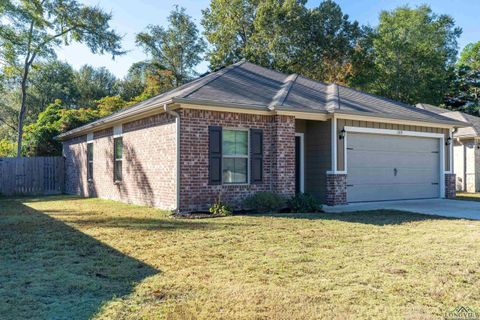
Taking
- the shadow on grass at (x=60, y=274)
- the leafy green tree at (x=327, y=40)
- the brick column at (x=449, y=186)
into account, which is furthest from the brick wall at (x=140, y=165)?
the leafy green tree at (x=327, y=40)

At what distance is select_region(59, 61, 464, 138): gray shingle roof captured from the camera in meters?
10.3

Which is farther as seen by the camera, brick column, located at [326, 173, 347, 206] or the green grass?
brick column, located at [326, 173, 347, 206]

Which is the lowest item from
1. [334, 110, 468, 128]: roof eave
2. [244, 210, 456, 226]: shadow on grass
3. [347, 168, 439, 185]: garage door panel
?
[244, 210, 456, 226]: shadow on grass

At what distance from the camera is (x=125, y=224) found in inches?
328

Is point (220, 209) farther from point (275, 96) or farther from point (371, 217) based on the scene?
point (275, 96)

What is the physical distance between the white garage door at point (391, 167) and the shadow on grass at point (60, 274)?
312 inches

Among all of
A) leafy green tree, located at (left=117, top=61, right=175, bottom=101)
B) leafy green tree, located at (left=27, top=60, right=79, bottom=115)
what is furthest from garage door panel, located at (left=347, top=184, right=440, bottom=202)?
leafy green tree, located at (left=27, top=60, right=79, bottom=115)

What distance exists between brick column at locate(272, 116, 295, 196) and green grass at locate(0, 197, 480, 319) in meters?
2.37

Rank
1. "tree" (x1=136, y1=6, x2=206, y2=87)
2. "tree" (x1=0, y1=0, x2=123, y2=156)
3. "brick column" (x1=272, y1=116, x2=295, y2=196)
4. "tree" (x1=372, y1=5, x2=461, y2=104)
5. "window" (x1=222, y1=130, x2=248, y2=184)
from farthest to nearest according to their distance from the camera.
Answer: "tree" (x1=136, y1=6, x2=206, y2=87), "tree" (x1=372, y1=5, x2=461, y2=104), "tree" (x1=0, y1=0, x2=123, y2=156), "brick column" (x1=272, y1=116, x2=295, y2=196), "window" (x1=222, y1=130, x2=248, y2=184)

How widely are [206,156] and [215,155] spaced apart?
23 cm

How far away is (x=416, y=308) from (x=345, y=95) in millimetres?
10240

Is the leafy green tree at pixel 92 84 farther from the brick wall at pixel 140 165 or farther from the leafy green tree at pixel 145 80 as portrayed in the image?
the brick wall at pixel 140 165

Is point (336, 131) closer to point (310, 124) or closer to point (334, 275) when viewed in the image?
point (310, 124)

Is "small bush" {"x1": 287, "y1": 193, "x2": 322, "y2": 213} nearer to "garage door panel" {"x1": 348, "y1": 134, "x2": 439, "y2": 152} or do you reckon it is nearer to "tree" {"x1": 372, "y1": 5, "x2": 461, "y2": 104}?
"garage door panel" {"x1": 348, "y1": 134, "x2": 439, "y2": 152}
